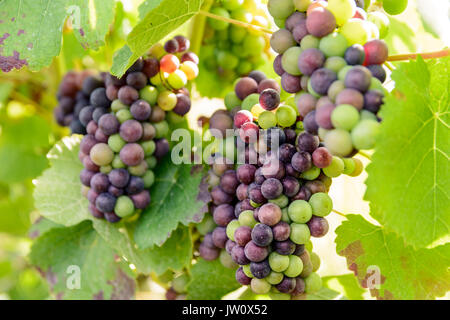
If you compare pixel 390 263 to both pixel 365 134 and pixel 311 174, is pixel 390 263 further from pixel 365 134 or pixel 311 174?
pixel 365 134

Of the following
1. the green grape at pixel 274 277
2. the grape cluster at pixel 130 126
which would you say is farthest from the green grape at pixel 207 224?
the green grape at pixel 274 277

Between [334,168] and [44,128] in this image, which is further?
[44,128]

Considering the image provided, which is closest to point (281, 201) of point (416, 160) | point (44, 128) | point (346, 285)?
point (416, 160)

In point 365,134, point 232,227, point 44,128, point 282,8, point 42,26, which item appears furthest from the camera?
point 44,128

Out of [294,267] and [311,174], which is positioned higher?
[311,174]

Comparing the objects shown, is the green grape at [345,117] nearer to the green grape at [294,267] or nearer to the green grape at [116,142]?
the green grape at [294,267]

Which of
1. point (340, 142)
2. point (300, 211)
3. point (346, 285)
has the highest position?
point (340, 142)

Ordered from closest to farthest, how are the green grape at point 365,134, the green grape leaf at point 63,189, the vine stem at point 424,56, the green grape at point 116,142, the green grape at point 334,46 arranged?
1. the green grape at point 365,134
2. the green grape at point 334,46
3. the vine stem at point 424,56
4. the green grape at point 116,142
5. the green grape leaf at point 63,189
